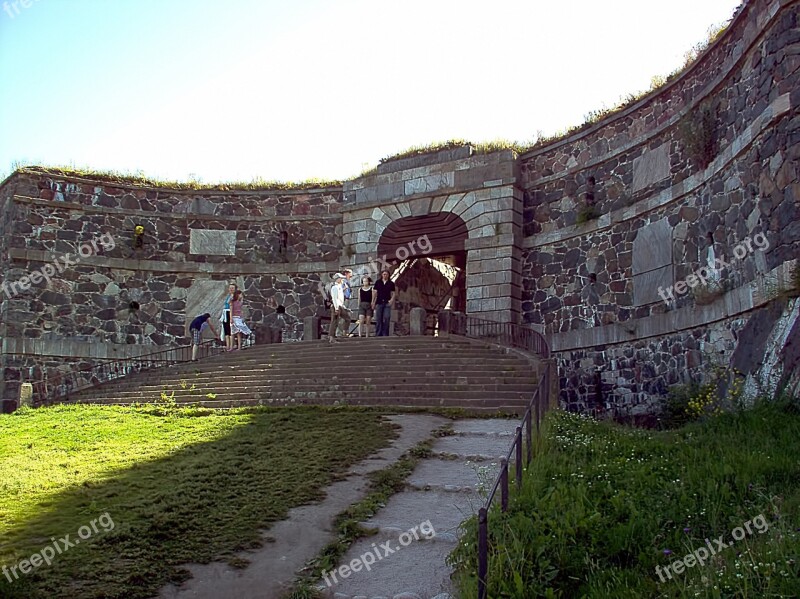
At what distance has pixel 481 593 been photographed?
531cm

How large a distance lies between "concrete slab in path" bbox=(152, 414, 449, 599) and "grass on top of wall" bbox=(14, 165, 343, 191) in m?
14.9

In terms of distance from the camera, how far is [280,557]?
6.65m

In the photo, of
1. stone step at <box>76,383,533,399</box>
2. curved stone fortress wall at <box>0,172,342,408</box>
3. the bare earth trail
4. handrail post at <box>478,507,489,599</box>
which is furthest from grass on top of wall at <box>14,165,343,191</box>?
handrail post at <box>478,507,489,599</box>

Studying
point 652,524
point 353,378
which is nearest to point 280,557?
point 652,524

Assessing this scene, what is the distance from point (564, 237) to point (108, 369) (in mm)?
11491

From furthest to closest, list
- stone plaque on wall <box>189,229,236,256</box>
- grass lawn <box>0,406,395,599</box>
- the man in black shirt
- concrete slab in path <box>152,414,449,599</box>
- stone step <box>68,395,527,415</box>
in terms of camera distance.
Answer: stone plaque on wall <box>189,229,236,256</box> < the man in black shirt < stone step <box>68,395,527,415</box> < grass lawn <box>0,406,395,599</box> < concrete slab in path <box>152,414,449,599</box>

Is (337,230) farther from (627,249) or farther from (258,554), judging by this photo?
(258,554)

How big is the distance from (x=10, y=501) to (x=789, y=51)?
35.5ft

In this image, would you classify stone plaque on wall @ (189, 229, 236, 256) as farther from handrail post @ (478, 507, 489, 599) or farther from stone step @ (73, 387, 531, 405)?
handrail post @ (478, 507, 489, 599)

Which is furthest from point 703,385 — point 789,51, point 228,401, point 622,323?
point 228,401

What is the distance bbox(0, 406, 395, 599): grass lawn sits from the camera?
636 centimetres

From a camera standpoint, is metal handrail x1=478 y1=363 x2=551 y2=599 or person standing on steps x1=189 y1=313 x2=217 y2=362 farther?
person standing on steps x1=189 y1=313 x2=217 y2=362

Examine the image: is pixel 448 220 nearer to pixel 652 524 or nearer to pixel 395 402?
pixel 395 402

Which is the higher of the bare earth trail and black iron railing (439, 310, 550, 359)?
black iron railing (439, 310, 550, 359)
